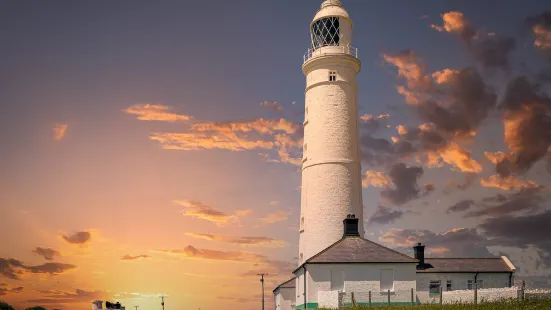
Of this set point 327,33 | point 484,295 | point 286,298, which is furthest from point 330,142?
point 484,295

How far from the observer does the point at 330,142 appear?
5562cm

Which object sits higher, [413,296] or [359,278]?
[359,278]

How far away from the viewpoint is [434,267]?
56.4 m

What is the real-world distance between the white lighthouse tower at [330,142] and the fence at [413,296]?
27.7 feet

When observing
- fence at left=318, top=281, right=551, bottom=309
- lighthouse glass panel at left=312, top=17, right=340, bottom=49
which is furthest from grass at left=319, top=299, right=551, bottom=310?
lighthouse glass panel at left=312, top=17, right=340, bottom=49

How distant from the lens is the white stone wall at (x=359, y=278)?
4669 centimetres

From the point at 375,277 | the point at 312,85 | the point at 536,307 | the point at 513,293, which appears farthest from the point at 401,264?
the point at 312,85

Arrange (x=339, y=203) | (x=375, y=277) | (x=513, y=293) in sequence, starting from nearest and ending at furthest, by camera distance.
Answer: (x=513, y=293) < (x=375, y=277) < (x=339, y=203)

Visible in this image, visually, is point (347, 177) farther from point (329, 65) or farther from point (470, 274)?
point (470, 274)

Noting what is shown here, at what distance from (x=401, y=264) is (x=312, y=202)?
10.7m

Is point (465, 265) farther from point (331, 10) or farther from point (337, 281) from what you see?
point (331, 10)

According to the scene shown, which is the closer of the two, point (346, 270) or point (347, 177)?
point (346, 270)

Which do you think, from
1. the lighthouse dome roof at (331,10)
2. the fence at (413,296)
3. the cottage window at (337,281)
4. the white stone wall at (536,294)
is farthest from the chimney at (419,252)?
the lighthouse dome roof at (331,10)

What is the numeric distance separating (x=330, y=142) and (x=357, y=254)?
11.5 meters
